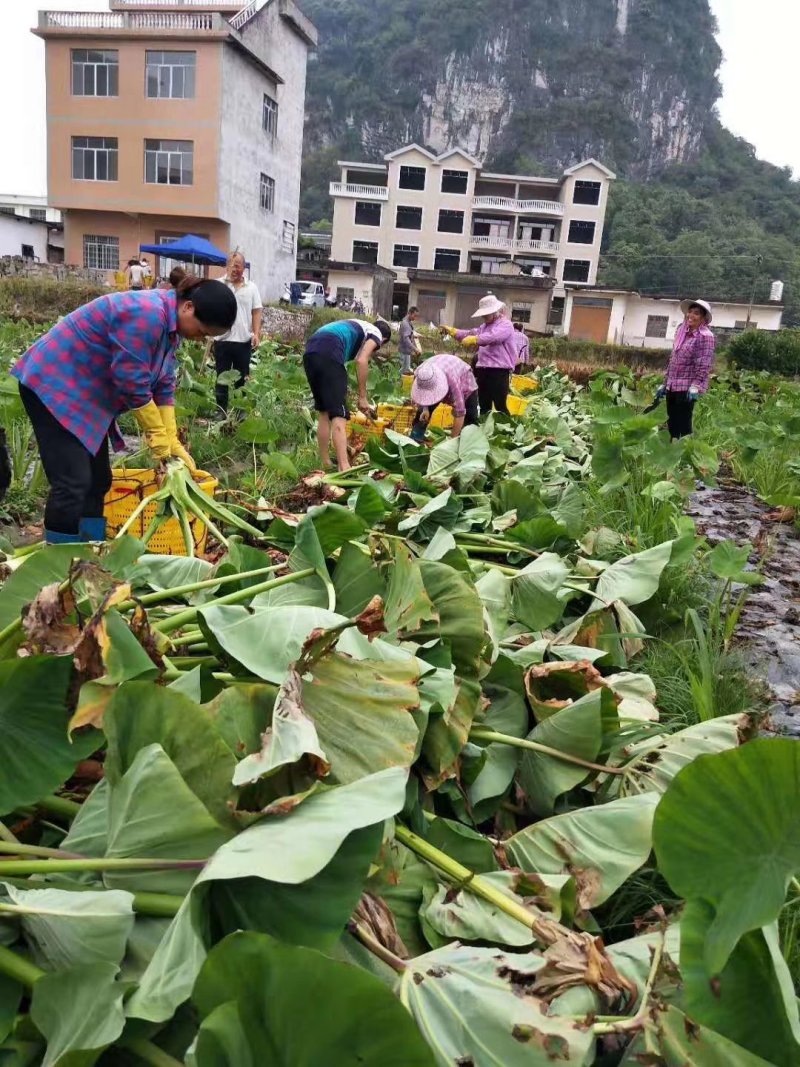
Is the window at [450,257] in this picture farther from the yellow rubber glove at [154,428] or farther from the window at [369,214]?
the yellow rubber glove at [154,428]

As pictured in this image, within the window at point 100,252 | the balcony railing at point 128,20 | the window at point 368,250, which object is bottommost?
the window at point 100,252

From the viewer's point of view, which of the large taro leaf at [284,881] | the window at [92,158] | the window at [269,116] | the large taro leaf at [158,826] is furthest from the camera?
the window at [269,116]

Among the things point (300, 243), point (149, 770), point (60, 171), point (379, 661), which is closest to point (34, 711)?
point (149, 770)

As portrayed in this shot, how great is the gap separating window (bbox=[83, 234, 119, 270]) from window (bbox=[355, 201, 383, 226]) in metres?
20.4

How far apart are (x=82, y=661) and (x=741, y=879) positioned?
0.88m

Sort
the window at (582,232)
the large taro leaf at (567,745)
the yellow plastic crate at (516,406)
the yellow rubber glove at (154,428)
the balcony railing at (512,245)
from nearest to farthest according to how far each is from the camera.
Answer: the large taro leaf at (567,745)
the yellow rubber glove at (154,428)
the yellow plastic crate at (516,406)
the balcony railing at (512,245)
the window at (582,232)

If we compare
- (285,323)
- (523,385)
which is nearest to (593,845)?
(523,385)

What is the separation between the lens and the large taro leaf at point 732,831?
0.86 metres

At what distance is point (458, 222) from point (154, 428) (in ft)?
149

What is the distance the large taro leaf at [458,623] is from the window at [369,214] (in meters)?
45.4

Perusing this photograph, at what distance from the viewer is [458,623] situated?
5.46 ft

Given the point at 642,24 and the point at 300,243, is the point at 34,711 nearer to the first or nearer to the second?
the point at 300,243

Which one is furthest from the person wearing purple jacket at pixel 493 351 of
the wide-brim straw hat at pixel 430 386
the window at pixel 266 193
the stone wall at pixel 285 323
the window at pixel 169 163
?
the window at pixel 266 193

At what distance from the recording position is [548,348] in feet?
80.3
